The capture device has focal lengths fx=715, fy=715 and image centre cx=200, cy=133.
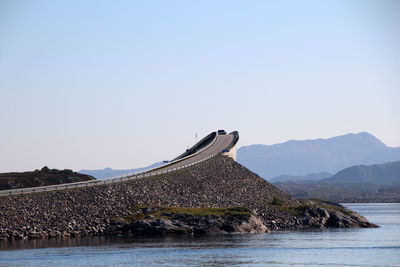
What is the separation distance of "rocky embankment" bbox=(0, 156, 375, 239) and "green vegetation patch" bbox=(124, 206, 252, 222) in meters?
0.88

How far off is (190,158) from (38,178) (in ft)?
110

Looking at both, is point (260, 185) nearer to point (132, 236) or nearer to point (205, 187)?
point (205, 187)

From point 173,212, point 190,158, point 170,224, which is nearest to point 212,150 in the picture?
point 190,158

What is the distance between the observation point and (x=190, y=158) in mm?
152375

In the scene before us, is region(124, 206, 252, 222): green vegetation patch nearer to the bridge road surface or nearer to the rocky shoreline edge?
the rocky shoreline edge

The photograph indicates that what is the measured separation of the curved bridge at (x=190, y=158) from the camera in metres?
106

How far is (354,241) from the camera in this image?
93875 mm

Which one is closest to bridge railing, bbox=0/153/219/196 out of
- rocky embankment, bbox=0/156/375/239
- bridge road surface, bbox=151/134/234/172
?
rocky embankment, bbox=0/156/375/239

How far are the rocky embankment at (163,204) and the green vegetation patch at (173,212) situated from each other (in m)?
0.88

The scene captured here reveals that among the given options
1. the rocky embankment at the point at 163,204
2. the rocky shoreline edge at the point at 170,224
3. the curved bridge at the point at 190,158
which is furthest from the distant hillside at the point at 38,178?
the rocky shoreline edge at the point at 170,224

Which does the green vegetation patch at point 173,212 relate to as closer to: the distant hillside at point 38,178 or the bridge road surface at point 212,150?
the bridge road surface at point 212,150

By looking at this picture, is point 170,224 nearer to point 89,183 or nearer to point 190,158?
point 89,183

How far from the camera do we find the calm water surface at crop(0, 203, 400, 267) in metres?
72.0

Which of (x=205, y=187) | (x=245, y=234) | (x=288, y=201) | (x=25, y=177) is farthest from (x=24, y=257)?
(x=25, y=177)
